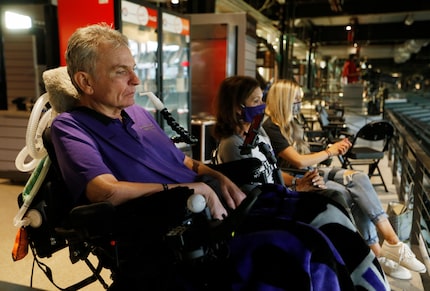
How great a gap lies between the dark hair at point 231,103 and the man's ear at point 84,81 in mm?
828

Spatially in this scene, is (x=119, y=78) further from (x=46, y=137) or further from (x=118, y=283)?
(x=118, y=283)

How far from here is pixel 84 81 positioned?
1.49m

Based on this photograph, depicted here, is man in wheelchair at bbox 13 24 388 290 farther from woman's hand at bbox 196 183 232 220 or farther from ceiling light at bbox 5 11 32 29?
ceiling light at bbox 5 11 32 29

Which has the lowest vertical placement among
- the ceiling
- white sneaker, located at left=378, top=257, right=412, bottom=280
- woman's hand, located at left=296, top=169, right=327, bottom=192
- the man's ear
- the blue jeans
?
white sneaker, located at left=378, top=257, right=412, bottom=280

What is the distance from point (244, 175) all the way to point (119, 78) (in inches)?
25.1

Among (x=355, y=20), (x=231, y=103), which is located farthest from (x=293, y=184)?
(x=355, y=20)

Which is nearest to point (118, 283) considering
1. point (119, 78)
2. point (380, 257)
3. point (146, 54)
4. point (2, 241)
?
point (119, 78)

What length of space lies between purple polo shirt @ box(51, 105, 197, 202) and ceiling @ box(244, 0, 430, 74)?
271 inches

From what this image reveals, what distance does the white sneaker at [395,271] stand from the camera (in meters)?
2.22

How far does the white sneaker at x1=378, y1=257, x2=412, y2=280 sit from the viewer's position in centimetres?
222

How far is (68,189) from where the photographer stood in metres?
1.41

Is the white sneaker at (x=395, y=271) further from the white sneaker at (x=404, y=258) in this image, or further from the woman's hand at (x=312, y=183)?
the woman's hand at (x=312, y=183)

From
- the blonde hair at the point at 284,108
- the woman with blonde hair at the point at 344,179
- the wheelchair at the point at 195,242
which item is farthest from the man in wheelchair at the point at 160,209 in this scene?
the blonde hair at the point at 284,108

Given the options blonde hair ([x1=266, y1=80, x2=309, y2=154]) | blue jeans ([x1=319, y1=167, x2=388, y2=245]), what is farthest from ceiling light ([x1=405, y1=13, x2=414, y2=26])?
blue jeans ([x1=319, y1=167, x2=388, y2=245])
